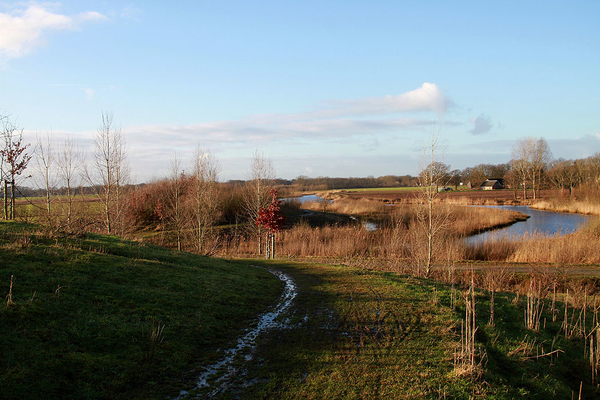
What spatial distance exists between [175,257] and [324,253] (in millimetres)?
12573

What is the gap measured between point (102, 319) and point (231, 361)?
2.24 m

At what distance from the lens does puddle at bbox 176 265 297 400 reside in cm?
457

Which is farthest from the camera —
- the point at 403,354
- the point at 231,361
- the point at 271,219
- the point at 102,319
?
the point at 271,219

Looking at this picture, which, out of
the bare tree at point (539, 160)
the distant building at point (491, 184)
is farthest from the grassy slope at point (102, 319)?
the distant building at point (491, 184)

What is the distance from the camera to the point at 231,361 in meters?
5.51

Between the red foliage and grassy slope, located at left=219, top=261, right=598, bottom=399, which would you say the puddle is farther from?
the red foliage

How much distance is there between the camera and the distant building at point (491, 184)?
8971 cm

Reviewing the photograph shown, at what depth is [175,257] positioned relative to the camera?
11977 millimetres

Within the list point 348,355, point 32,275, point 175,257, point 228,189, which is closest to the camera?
point 348,355

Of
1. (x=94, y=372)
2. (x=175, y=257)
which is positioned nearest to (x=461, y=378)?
(x=94, y=372)

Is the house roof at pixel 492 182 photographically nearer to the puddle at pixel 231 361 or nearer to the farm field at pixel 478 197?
the farm field at pixel 478 197

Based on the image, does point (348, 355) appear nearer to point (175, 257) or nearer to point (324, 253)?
point (175, 257)

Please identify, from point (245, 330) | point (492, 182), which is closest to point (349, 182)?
point (492, 182)

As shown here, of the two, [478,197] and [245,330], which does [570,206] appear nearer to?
[478,197]
